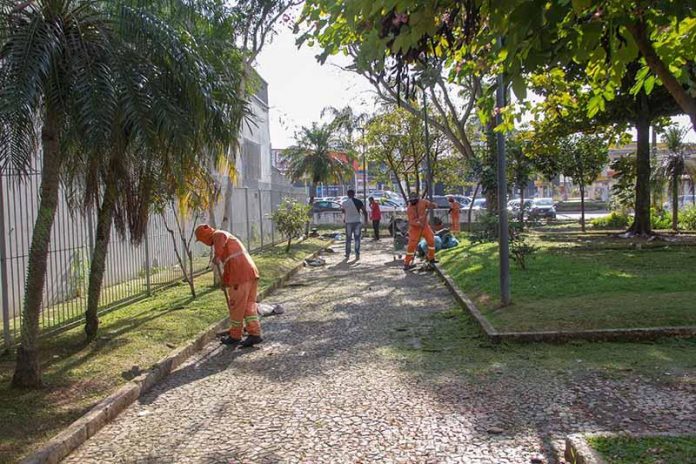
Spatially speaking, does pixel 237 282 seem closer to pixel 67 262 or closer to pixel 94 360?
pixel 94 360

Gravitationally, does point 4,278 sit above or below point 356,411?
above

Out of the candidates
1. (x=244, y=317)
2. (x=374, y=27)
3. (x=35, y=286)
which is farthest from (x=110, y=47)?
(x=244, y=317)

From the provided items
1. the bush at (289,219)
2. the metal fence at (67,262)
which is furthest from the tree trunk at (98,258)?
the bush at (289,219)

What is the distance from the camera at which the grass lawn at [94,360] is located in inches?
188

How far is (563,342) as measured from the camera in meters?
6.92

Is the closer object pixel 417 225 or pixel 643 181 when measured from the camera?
pixel 417 225

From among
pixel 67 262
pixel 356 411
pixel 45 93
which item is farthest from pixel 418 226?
pixel 45 93

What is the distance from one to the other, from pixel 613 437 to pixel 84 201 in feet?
20.7

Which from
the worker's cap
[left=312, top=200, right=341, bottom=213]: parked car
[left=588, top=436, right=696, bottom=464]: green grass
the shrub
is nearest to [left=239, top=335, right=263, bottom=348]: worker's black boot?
the worker's cap

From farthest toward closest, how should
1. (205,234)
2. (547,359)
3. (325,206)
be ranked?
(325,206), (205,234), (547,359)

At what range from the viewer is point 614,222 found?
2627 cm

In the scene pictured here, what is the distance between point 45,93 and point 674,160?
22.9 metres

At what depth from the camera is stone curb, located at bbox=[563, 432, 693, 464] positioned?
11.8ft

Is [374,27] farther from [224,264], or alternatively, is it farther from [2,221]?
[2,221]
